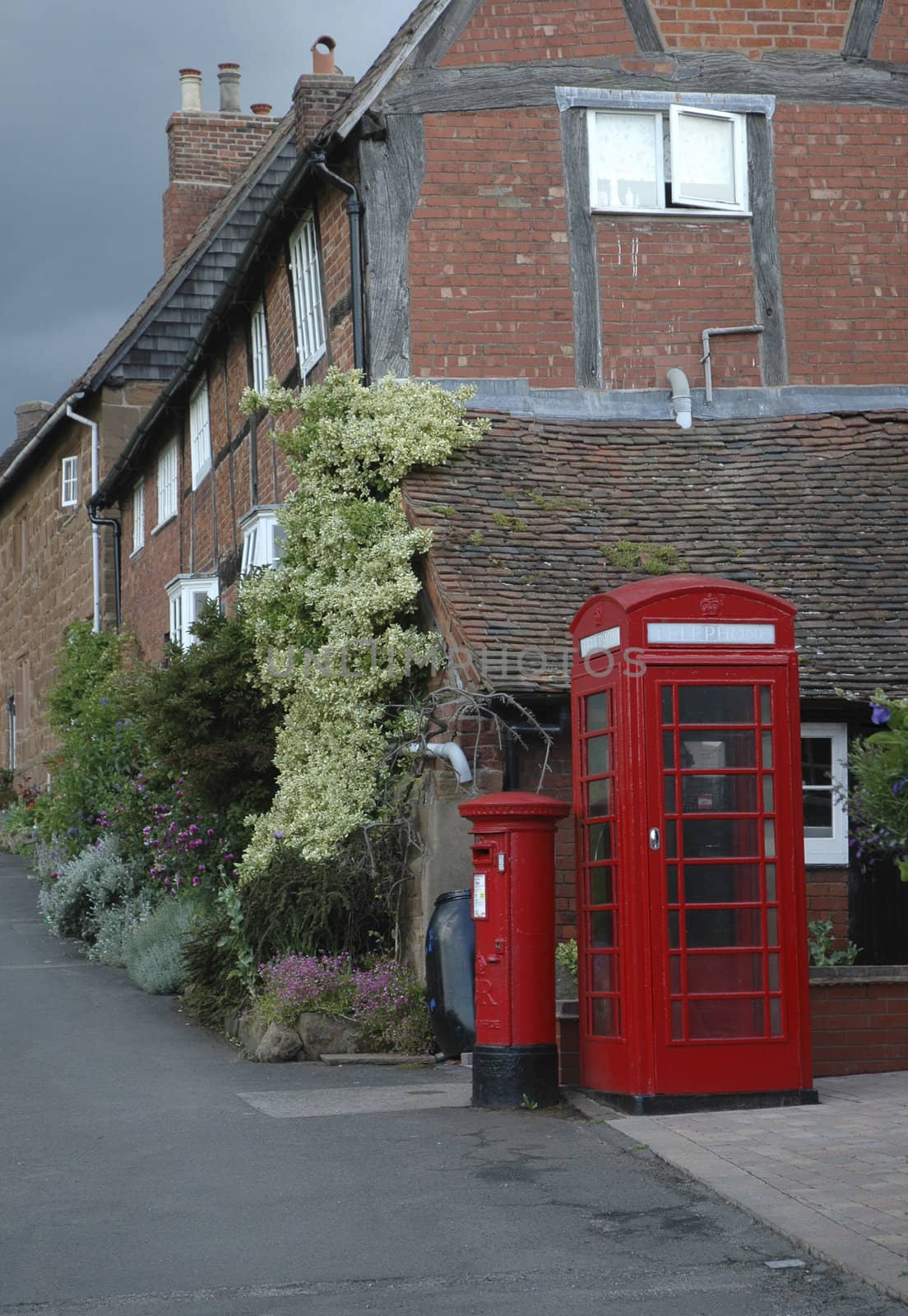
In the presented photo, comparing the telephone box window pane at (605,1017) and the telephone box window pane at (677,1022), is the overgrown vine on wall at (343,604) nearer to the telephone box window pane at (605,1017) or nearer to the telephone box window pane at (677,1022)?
the telephone box window pane at (605,1017)

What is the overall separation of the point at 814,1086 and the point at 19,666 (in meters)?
27.8

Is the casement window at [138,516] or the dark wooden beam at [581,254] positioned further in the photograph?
the casement window at [138,516]

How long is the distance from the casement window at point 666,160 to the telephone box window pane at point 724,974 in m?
8.17

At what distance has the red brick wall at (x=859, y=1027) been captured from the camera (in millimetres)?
9930

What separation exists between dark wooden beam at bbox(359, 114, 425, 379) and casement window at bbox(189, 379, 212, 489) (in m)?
6.62

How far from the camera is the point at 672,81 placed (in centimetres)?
1466

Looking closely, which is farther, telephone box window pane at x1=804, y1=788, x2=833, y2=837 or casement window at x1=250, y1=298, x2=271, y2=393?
casement window at x1=250, y1=298, x2=271, y2=393

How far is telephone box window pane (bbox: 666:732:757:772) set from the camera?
28.1ft

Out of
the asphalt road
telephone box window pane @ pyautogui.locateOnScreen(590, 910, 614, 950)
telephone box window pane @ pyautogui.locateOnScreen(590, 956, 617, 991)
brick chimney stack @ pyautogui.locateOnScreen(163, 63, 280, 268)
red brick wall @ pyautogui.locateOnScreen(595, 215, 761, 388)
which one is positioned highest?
brick chimney stack @ pyautogui.locateOnScreen(163, 63, 280, 268)

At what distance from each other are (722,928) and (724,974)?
24 centimetres

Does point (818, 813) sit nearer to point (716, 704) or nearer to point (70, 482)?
point (716, 704)

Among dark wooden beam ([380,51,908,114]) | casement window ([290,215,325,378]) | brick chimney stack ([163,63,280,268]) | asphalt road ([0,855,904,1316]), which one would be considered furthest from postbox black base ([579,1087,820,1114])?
brick chimney stack ([163,63,280,268])

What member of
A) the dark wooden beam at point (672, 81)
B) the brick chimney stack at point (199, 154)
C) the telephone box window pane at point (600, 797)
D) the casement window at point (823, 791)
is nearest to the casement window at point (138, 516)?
the brick chimney stack at point (199, 154)

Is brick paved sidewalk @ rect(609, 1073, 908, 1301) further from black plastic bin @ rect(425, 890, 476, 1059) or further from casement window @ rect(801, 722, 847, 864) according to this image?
casement window @ rect(801, 722, 847, 864)
